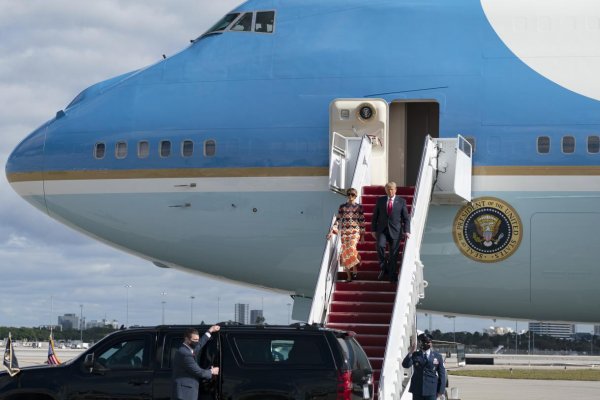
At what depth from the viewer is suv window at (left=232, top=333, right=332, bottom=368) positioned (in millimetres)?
14219

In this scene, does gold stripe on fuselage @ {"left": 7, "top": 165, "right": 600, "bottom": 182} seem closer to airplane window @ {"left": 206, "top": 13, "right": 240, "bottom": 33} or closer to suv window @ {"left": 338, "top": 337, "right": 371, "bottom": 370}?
airplane window @ {"left": 206, "top": 13, "right": 240, "bottom": 33}

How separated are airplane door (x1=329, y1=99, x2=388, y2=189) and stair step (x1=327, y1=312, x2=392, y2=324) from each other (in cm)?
277

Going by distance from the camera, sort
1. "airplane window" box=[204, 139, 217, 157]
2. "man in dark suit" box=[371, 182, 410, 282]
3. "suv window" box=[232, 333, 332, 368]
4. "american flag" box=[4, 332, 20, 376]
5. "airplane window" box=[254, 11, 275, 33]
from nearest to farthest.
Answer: "suv window" box=[232, 333, 332, 368] < "american flag" box=[4, 332, 20, 376] < "man in dark suit" box=[371, 182, 410, 282] < "airplane window" box=[204, 139, 217, 157] < "airplane window" box=[254, 11, 275, 33]

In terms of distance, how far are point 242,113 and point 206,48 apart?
1817mm

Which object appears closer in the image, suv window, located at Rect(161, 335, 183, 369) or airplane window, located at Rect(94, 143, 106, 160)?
suv window, located at Rect(161, 335, 183, 369)

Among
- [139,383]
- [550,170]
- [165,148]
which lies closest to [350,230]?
[550,170]

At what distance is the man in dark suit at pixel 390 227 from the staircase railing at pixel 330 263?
0.71 metres

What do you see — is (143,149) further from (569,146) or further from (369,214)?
(569,146)

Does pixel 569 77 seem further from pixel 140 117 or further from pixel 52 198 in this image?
pixel 52 198

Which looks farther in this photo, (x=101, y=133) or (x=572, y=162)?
(x=101, y=133)

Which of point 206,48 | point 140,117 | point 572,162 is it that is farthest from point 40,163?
point 572,162

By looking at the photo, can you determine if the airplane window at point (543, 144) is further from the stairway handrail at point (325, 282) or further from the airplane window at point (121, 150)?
the airplane window at point (121, 150)

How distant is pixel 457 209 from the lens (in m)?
20.2

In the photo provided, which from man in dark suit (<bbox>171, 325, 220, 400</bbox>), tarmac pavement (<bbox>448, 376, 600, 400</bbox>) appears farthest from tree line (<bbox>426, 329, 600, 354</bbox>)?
man in dark suit (<bbox>171, 325, 220, 400</bbox>)
